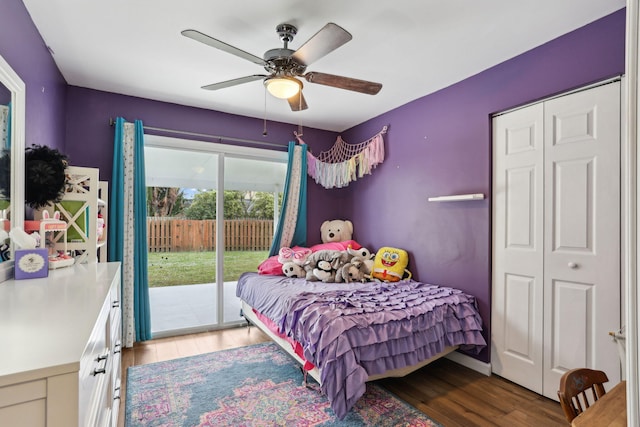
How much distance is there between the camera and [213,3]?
76.0 inches

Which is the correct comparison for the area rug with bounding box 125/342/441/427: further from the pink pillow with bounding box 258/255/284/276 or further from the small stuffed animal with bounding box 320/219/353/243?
the small stuffed animal with bounding box 320/219/353/243

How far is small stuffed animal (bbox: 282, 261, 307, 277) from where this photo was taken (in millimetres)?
3576

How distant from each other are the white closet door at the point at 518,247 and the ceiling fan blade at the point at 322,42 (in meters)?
1.64

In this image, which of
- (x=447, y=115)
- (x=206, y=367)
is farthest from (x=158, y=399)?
(x=447, y=115)

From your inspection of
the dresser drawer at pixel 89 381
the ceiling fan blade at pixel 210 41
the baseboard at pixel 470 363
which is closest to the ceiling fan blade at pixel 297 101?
the ceiling fan blade at pixel 210 41

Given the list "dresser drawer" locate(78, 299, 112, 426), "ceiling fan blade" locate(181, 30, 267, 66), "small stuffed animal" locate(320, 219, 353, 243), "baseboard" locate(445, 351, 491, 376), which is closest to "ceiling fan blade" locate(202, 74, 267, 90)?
"ceiling fan blade" locate(181, 30, 267, 66)

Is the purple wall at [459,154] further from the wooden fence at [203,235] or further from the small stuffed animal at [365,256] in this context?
the wooden fence at [203,235]

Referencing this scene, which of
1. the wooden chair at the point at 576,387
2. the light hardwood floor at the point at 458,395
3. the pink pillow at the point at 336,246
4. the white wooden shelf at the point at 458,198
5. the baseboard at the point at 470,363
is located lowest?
the light hardwood floor at the point at 458,395

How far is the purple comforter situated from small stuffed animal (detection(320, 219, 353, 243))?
1299 mm

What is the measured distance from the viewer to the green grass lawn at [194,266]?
3.57 m

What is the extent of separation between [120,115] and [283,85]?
2.13 meters

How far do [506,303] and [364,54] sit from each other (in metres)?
2.26

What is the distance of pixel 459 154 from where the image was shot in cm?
297

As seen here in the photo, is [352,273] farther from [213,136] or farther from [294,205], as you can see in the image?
[213,136]
